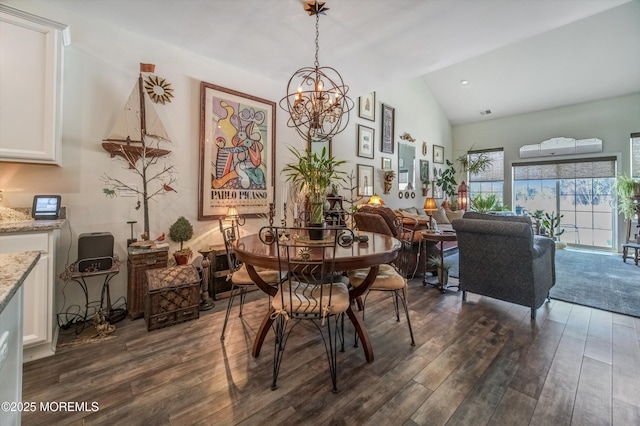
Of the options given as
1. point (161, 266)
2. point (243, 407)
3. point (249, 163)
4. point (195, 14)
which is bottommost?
point (243, 407)

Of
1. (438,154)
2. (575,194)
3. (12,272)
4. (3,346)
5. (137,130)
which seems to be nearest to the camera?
(3,346)

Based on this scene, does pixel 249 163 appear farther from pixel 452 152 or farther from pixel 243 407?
pixel 452 152

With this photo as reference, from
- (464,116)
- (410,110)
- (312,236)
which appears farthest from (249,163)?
(464,116)

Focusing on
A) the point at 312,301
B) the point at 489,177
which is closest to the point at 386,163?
the point at 489,177

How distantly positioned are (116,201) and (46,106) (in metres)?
0.95

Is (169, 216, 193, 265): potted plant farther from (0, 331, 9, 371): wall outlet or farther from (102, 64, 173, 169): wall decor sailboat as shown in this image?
(0, 331, 9, 371): wall outlet

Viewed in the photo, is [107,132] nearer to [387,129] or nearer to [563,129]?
[387,129]

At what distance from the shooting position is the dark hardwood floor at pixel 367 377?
4.82ft

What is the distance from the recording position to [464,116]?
779 centimetres

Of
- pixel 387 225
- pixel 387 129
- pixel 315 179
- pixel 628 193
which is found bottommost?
pixel 387 225

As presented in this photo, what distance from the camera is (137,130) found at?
2.64 meters

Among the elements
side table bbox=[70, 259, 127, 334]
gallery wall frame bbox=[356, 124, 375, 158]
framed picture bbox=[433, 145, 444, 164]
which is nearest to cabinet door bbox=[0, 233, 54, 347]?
side table bbox=[70, 259, 127, 334]

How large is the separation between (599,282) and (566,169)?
12.5 feet

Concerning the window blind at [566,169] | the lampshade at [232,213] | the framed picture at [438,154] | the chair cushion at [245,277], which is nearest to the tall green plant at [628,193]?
the window blind at [566,169]
